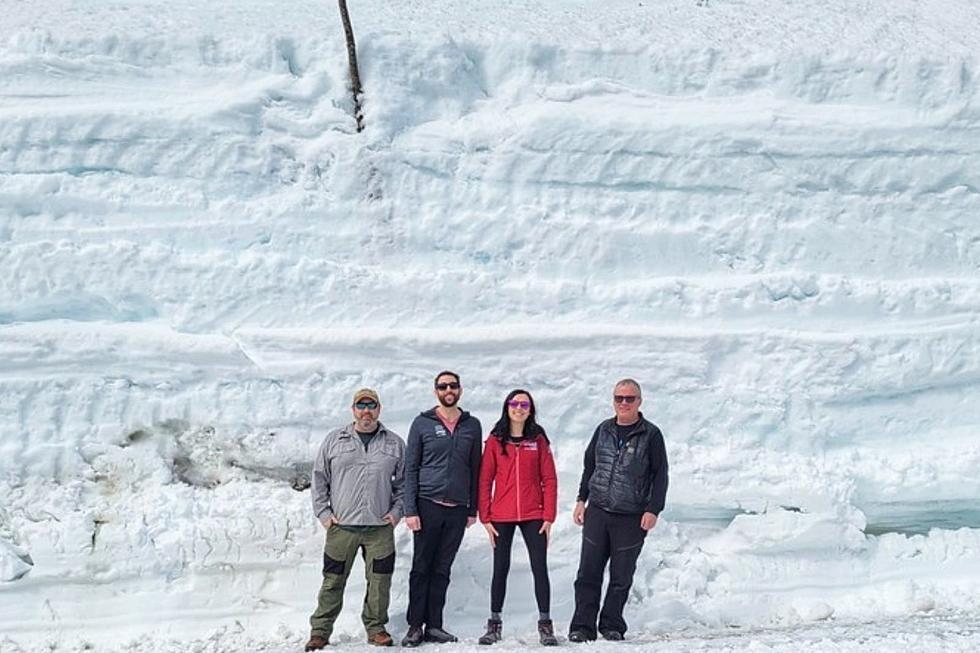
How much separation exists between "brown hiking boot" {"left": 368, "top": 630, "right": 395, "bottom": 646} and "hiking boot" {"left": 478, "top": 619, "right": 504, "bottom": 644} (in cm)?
59

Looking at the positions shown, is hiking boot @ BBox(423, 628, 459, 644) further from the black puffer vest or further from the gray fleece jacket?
the black puffer vest

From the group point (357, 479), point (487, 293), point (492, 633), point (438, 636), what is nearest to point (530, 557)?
point (492, 633)

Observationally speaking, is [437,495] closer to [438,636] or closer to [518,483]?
[518,483]

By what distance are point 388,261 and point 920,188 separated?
4926 mm

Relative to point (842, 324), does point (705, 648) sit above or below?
below

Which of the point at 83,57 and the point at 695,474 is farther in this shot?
the point at 83,57

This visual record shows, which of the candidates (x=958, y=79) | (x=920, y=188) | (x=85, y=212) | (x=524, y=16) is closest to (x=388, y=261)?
(x=85, y=212)

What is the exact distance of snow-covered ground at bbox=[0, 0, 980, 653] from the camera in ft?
25.5

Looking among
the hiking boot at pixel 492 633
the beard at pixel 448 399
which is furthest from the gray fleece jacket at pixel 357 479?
the hiking boot at pixel 492 633

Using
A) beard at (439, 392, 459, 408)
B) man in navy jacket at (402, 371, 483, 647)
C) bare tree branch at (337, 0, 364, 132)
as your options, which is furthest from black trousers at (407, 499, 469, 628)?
bare tree branch at (337, 0, 364, 132)

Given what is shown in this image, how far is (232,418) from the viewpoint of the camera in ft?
27.5

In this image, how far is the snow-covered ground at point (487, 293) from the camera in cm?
777

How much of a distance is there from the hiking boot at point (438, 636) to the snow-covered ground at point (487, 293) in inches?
16.0

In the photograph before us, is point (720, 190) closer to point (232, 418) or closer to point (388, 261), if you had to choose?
point (388, 261)
